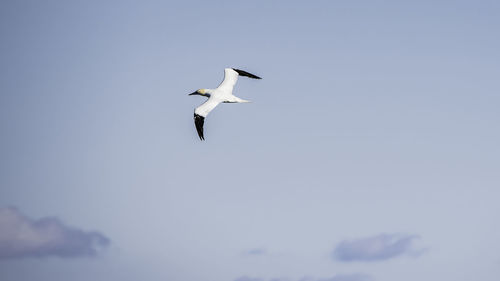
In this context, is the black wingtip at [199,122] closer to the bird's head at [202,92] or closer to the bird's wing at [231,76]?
the bird's head at [202,92]

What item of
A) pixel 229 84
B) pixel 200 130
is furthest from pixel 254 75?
pixel 200 130

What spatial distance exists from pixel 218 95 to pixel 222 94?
20.0 inches

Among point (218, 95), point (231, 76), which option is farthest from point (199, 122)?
point (231, 76)

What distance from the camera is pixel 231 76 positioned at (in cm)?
7638

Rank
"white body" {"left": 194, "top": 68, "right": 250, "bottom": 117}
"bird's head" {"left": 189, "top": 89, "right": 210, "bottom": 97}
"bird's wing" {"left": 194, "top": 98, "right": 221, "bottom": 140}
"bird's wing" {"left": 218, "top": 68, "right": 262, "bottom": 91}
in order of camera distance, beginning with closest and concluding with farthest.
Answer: "bird's wing" {"left": 194, "top": 98, "right": 221, "bottom": 140}, "white body" {"left": 194, "top": 68, "right": 250, "bottom": 117}, "bird's head" {"left": 189, "top": 89, "right": 210, "bottom": 97}, "bird's wing" {"left": 218, "top": 68, "right": 262, "bottom": 91}

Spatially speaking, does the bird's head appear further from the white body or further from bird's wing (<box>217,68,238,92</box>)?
bird's wing (<box>217,68,238,92</box>)

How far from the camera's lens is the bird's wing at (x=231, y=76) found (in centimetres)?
7500

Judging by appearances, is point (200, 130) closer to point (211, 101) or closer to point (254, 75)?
point (211, 101)

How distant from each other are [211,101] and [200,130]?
4.67 m

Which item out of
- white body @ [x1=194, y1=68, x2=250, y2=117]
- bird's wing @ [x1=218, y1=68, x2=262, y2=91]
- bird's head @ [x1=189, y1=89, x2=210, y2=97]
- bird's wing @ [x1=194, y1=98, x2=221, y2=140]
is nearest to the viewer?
bird's wing @ [x1=194, y1=98, x2=221, y2=140]

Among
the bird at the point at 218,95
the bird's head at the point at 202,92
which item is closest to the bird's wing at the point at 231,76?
the bird at the point at 218,95

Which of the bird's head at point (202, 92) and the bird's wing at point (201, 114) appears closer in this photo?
the bird's wing at point (201, 114)

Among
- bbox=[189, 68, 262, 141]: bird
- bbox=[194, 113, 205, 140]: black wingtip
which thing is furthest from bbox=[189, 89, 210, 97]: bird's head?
bbox=[194, 113, 205, 140]: black wingtip

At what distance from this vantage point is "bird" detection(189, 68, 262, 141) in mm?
67250
